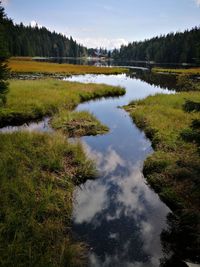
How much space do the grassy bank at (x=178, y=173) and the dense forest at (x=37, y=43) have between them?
8606 centimetres

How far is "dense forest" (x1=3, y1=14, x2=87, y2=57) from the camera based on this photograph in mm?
108512

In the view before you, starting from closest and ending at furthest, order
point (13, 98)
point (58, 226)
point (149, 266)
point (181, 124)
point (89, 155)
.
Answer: point (149, 266) → point (58, 226) → point (89, 155) → point (181, 124) → point (13, 98)

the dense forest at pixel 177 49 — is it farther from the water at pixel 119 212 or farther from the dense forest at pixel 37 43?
the water at pixel 119 212

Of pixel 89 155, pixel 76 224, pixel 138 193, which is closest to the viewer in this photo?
pixel 76 224

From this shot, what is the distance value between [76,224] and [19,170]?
2992 millimetres

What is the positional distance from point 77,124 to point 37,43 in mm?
144138

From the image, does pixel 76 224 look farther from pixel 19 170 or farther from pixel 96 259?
pixel 19 170

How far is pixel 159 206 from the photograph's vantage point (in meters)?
8.63

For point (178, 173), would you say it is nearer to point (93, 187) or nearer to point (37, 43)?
point (93, 187)

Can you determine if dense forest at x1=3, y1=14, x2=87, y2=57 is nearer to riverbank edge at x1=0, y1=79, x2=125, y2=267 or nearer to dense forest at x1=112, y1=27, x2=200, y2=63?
dense forest at x1=112, y1=27, x2=200, y2=63

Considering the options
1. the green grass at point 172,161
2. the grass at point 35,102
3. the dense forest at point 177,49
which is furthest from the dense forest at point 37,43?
the green grass at point 172,161

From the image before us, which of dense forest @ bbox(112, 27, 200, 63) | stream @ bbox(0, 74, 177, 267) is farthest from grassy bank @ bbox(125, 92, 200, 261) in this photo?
dense forest @ bbox(112, 27, 200, 63)

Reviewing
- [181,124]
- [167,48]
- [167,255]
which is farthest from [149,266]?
[167,48]

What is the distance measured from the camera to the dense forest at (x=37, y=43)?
10851 centimetres
